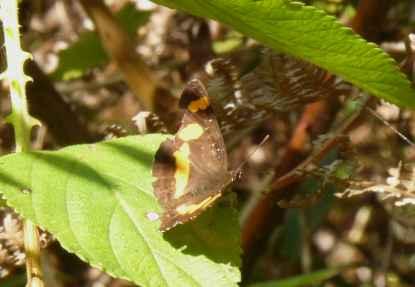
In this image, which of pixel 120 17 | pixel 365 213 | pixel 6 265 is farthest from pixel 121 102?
pixel 6 265

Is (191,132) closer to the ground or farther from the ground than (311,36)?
closer to the ground

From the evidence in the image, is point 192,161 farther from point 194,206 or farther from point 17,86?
point 17,86

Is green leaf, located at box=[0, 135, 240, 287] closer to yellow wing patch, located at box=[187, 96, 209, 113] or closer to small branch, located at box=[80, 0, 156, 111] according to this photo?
yellow wing patch, located at box=[187, 96, 209, 113]

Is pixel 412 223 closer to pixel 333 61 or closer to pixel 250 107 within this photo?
pixel 250 107

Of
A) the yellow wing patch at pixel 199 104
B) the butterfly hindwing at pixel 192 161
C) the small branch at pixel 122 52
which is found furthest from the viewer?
the small branch at pixel 122 52

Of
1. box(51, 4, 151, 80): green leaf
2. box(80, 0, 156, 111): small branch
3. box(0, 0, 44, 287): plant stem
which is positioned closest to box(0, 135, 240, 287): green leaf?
box(0, 0, 44, 287): plant stem

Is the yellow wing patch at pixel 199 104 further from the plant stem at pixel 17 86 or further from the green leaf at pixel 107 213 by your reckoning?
the plant stem at pixel 17 86

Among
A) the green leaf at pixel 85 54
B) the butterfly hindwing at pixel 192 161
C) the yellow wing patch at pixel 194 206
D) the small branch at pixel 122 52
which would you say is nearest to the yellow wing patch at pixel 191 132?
the butterfly hindwing at pixel 192 161

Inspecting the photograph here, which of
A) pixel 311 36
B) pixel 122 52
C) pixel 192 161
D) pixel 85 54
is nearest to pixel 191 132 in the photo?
pixel 192 161
